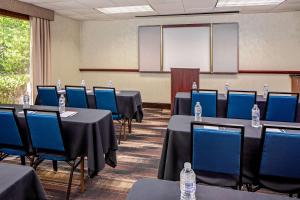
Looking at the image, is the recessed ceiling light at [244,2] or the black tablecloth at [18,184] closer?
the black tablecloth at [18,184]

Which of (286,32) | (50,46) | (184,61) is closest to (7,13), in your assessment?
(50,46)

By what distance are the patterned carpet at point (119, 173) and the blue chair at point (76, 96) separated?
1043 millimetres

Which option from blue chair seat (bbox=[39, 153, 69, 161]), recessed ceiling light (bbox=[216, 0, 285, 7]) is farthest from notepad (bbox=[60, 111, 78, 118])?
recessed ceiling light (bbox=[216, 0, 285, 7])

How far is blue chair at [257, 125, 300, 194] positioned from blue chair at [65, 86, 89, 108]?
11.1 feet

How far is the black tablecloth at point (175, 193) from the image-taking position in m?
1.31

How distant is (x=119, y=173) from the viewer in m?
3.38

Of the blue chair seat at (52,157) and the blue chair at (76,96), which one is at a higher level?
the blue chair at (76,96)

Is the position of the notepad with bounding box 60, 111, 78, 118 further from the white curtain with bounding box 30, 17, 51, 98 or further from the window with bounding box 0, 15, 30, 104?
the white curtain with bounding box 30, 17, 51, 98

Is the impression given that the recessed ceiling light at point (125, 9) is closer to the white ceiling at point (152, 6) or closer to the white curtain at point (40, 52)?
the white ceiling at point (152, 6)

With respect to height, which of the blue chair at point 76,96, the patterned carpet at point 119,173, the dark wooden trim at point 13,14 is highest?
the dark wooden trim at point 13,14

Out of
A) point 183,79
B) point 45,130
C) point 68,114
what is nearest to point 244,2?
point 183,79

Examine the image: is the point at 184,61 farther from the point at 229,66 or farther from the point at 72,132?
the point at 72,132

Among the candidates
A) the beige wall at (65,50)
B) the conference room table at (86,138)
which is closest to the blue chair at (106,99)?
the conference room table at (86,138)

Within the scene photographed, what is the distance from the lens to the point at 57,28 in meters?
6.91
